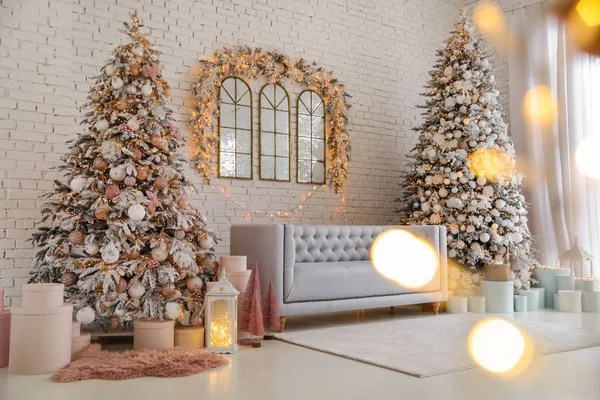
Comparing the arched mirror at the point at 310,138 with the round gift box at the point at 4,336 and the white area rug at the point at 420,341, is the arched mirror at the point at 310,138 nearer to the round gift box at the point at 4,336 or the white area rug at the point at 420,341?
the white area rug at the point at 420,341

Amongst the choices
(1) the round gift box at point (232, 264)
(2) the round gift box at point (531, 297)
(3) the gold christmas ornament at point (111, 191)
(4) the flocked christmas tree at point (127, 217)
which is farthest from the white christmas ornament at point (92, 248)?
(2) the round gift box at point (531, 297)

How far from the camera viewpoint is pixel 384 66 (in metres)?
7.30

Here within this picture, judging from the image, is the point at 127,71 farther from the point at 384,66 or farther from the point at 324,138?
the point at 384,66

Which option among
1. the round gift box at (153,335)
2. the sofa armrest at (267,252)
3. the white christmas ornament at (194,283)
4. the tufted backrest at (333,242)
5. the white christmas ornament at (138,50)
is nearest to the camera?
the round gift box at (153,335)

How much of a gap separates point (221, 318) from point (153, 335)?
45cm

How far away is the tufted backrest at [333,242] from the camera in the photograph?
5203 millimetres

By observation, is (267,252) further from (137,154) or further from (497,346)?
(497,346)

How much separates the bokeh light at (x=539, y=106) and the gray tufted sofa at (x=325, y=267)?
2593mm

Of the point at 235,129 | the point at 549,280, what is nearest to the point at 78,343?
the point at 235,129

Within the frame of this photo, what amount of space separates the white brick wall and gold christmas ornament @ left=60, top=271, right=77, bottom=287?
1.01m

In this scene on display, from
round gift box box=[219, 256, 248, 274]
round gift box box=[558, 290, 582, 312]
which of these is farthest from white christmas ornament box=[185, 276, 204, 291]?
round gift box box=[558, 290, 582, 312]

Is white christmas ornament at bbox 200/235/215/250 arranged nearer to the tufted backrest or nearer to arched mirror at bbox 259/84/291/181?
the tufted backrest

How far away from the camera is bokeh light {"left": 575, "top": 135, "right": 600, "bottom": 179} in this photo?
265 inches

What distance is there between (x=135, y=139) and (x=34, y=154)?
126 cm
